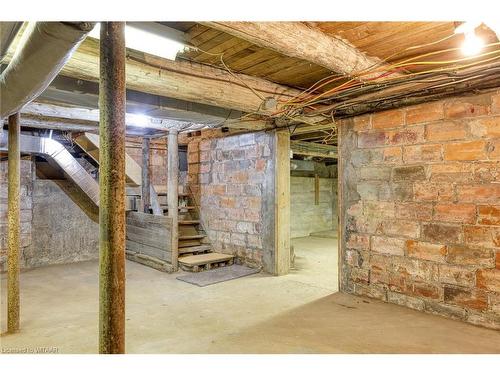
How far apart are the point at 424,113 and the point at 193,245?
331 cm

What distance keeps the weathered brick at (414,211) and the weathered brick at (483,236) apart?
11.2 inches

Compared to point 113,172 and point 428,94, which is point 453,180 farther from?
point 113,172

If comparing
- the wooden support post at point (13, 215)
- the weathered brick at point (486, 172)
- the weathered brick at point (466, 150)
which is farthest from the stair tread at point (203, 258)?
the weathered brick at point (486, 172)

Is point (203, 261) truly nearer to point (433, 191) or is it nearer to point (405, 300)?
point (405, 300)

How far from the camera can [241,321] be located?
2557mm

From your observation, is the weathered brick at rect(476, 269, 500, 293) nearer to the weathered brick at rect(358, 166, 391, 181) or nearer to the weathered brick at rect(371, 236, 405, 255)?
the weathered brick at rect(371, 236, 405, 255)

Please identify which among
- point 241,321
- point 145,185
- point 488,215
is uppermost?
point 145,185

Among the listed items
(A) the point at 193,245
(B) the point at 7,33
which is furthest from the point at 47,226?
(B) the point at 7,33

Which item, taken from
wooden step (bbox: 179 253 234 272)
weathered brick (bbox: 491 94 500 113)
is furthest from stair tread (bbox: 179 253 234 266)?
weathered brick (bbox: 491 94 500 113)

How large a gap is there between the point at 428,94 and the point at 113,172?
2.43 meters

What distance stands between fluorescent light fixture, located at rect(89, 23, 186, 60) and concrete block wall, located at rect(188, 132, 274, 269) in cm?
210

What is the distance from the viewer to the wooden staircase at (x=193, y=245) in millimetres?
4176

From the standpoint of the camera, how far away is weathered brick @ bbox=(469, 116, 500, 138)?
2.32 meters
